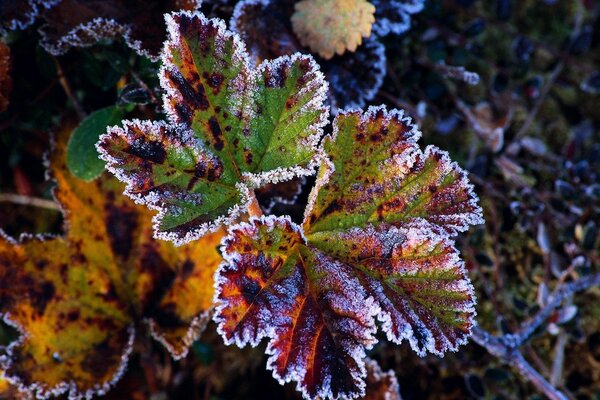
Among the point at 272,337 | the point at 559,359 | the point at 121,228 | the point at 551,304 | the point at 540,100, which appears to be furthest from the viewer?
the point at 540,100

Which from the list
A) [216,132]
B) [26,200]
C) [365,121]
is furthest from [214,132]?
[26,200]

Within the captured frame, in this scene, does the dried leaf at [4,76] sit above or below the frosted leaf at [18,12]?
below

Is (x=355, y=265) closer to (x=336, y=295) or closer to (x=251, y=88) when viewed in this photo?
(x=336, y=295)

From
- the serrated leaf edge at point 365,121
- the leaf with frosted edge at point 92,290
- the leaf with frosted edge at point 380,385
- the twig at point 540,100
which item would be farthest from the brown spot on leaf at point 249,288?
the twig at point 540,100

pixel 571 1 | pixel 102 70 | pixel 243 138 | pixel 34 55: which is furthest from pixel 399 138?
pixel 571 1

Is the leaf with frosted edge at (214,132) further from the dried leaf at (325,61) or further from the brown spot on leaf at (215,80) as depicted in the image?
the dried leaf at (325,61)

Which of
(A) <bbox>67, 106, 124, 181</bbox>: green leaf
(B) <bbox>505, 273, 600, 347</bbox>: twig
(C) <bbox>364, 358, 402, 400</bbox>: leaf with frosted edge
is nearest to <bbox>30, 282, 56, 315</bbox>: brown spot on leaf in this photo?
(A) <bbox>67, 106, 124, 181</bbox>: green leaf
